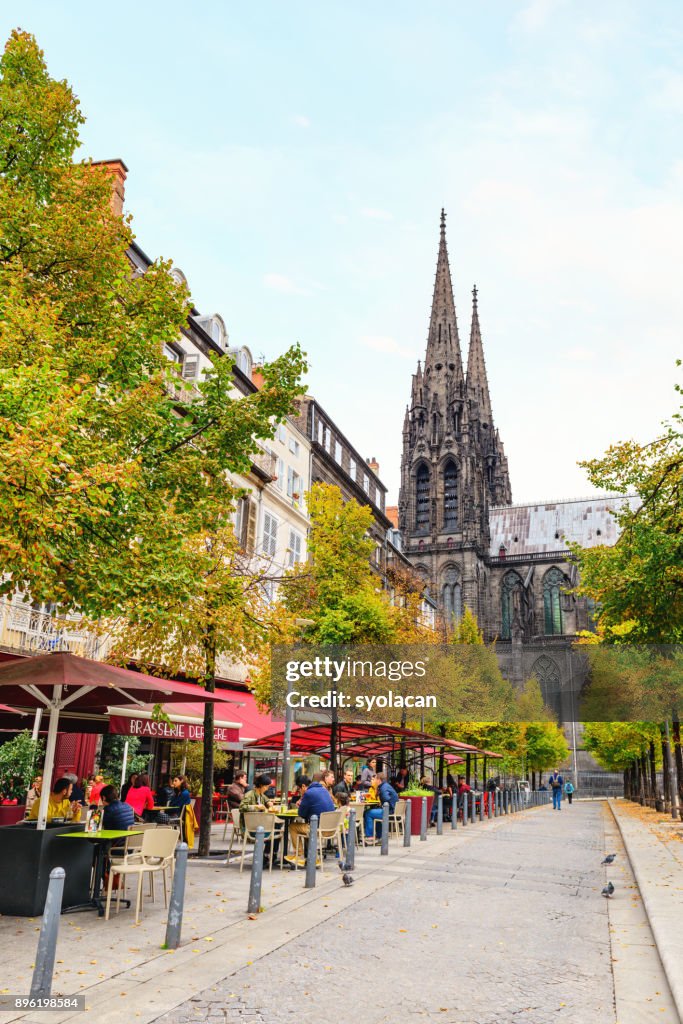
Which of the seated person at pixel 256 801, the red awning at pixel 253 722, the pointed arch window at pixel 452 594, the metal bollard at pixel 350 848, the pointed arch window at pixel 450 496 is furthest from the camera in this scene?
the pointed arch window at pixel 450 496

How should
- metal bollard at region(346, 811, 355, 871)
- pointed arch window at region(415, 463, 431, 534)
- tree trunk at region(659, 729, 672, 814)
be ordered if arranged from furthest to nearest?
pointed arch window at region(415, 463, 431, 534), tree trunk at region(659, 729, 672, 814), metal bollard at region(346, 811, 355, 871)

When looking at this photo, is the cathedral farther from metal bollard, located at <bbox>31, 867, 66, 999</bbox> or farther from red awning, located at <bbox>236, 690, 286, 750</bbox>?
metal bollard, located at <bbox>31, 867, 66, 999</bbox>

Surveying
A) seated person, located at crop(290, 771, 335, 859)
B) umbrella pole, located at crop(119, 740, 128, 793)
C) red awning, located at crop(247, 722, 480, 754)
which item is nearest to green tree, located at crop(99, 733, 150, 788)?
umbrella pole, located at crop(119, 740, 128, 793)

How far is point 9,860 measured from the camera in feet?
28.4

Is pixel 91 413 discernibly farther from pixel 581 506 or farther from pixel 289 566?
pixel 581 506

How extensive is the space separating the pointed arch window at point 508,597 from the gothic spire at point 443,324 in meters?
24.9

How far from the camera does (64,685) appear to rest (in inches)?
372

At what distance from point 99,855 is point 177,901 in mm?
2791

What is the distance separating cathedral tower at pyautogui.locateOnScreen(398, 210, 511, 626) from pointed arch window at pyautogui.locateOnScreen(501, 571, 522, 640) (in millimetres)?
2987

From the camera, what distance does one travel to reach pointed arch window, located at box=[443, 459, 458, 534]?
9338 centimetres

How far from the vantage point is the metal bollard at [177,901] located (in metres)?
7.18

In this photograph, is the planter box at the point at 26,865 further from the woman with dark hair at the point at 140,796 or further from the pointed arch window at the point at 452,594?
the pointed arch window at the point at 452,594

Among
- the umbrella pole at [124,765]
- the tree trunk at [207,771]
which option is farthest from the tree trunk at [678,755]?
the tree trunk at [207,771]

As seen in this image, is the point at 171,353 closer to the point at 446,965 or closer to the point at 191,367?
the point at 191,367
